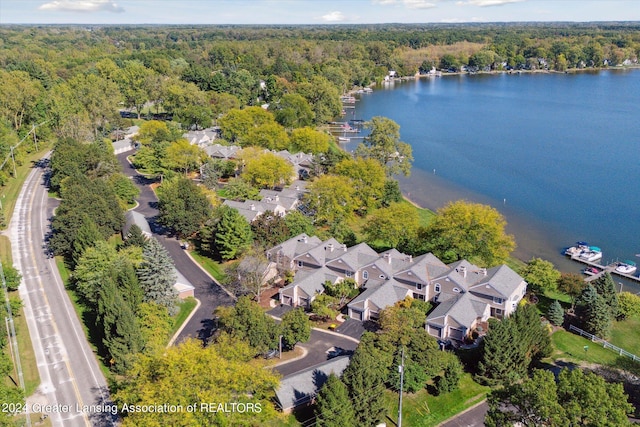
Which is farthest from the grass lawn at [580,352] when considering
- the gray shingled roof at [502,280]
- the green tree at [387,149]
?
the green tree at [387,149]

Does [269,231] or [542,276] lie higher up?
[269,231]

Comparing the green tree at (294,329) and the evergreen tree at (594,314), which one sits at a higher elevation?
the green tree at (294,329)

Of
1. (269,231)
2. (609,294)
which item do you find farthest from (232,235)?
(609,294)

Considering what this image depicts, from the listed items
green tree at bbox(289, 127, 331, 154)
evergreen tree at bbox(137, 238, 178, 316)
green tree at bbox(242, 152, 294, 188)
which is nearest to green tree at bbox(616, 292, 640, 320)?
evergreen tree at bbox(137, 238, 178, 316)

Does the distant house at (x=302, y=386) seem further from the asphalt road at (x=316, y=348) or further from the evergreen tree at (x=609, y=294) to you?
the evergreen tree at (x=609, y=294)

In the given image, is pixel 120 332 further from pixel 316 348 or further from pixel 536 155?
pixel 536 155

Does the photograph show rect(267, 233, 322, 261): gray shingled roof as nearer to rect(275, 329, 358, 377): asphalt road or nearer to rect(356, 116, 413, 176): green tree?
rect(275, 329, 358, 377): asphalt road
